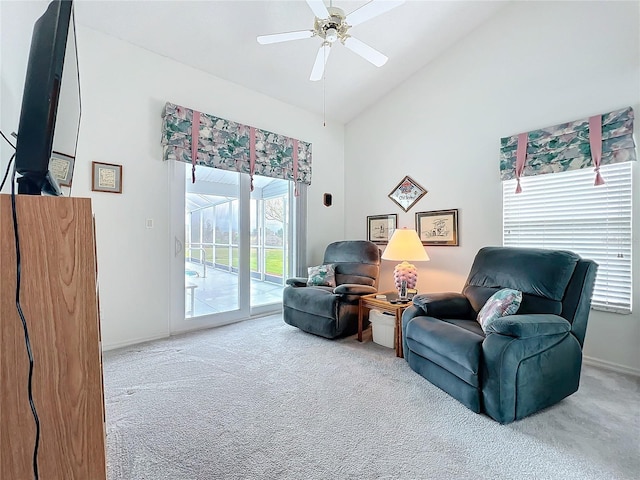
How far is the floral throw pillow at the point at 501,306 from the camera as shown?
2025 mm

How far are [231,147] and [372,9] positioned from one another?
2.14 m

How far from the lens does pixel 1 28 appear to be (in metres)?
1.43

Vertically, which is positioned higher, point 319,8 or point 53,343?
point 319,8

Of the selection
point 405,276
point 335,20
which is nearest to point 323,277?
point 405,276

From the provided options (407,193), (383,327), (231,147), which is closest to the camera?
(383,327)

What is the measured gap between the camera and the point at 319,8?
2121 mm

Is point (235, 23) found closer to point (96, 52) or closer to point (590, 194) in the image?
point (96, 52)

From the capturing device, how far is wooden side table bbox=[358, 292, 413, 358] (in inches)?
108

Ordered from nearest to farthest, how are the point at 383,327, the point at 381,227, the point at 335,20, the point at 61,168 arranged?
1. the point at 61,168
2. the point at 335,20
3. the point at 383,327
4. the point at 381,227

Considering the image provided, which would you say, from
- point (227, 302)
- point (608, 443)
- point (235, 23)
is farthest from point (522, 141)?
point (227, 302)

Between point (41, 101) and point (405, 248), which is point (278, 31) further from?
point (41, 101)

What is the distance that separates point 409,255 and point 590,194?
5.39ft

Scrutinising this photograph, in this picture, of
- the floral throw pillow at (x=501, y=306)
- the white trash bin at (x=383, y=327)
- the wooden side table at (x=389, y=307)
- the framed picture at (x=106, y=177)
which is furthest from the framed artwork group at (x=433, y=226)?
the framed picture at (x=106, y=177)

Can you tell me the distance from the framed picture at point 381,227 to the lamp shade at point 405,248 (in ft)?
3.48
